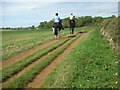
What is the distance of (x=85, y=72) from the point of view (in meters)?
16.1

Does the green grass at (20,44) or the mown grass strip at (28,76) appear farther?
the green grass at (20,44)

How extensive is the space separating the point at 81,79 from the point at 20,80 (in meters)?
2.74

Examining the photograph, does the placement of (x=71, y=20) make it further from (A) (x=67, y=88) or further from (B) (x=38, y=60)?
(A) (x=67, y=88)

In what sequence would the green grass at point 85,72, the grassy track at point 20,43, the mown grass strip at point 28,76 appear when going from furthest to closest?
the grassy track at point 20,43, the mown grass strip at point 28,76, the green grass at point 85,72

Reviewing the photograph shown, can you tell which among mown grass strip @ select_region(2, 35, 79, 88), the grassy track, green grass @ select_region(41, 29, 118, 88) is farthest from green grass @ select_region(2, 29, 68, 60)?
green grass @ select_region(41, 29, 118, 88)

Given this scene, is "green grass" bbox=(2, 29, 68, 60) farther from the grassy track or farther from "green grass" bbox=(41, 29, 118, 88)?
"green grass" bbox=(41, 29, 118, 88)

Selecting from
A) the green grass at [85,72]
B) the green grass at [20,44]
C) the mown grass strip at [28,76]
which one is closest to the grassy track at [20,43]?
the green grass at [20,44]

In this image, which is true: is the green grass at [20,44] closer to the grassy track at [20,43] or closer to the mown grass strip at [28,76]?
the grassy track at [20,43]

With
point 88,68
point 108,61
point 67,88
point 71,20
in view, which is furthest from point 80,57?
point 71,20

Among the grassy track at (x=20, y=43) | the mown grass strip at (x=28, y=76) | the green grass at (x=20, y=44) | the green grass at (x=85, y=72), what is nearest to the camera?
the green grass at (x=85, y=72)

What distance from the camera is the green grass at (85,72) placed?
14016mm

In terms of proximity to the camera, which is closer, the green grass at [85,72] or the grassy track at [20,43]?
the green grass at [85,72]

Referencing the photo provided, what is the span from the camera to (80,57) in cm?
2025

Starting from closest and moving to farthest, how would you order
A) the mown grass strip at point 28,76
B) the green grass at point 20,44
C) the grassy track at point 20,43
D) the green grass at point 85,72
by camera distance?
the green grass at point 85,72 < the mown grass strip at point 28,76 < the green grass at point 20,44 < the grassy track at point 20,43
